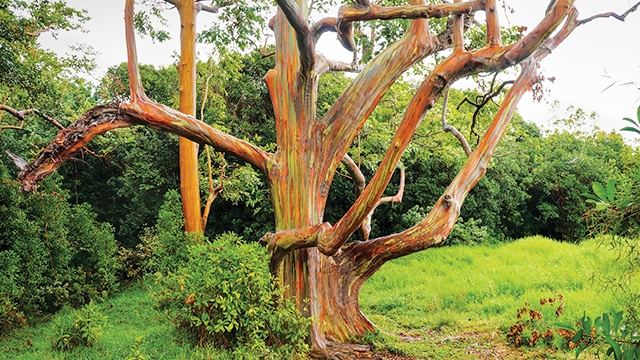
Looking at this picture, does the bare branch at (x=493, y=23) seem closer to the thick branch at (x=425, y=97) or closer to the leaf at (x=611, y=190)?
the thick branch at (x=425, y=97)

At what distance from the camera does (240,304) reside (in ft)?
14.6

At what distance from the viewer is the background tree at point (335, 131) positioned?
402cm

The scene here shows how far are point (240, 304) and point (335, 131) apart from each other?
229 cm

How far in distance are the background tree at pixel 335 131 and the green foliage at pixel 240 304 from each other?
300 mm

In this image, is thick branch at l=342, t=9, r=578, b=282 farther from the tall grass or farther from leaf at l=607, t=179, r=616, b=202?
leaf at l=607, t=179, r=616, b=202

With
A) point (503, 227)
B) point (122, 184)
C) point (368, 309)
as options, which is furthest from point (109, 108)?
point (503, 227)

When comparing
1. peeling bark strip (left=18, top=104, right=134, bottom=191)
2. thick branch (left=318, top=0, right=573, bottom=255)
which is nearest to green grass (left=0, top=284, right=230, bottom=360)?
peeling bark strip (left=18, top=104, right=134, bottom=191)

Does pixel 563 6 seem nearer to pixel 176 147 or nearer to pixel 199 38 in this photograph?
pixel 199 38

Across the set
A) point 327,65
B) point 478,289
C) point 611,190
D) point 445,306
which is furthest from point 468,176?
point 478,289

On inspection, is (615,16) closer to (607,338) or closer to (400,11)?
(400,11)

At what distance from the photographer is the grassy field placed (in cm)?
493

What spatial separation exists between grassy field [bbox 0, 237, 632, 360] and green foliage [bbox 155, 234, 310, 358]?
1.03 feet

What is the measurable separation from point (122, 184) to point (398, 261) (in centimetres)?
862

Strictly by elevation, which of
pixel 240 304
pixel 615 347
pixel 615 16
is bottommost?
pixel 240 304
